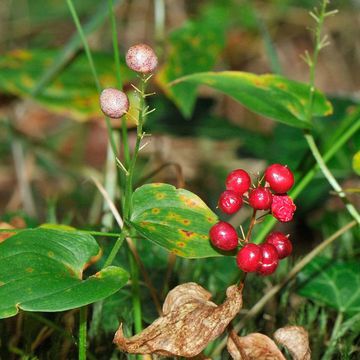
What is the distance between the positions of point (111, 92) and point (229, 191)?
0.65 feet

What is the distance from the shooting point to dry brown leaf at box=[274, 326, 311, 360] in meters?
0.83

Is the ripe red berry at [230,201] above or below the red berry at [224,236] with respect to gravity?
above

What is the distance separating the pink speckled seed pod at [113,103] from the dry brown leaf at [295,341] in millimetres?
308

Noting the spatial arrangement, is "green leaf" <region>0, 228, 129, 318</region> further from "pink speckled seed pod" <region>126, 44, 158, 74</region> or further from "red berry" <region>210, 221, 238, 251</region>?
"pink speckled seed pod" <region>126, 44, 158, 74</region>

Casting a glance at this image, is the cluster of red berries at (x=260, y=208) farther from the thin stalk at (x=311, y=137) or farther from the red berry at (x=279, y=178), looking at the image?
the thin stalk at (x=311, y=137)

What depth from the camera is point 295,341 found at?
84 centimetres

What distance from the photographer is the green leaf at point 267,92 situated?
1105 mm

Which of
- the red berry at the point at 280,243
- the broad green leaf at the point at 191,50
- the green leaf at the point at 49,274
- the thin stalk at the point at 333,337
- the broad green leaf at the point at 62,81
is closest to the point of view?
the green leaf at the point at 49,274

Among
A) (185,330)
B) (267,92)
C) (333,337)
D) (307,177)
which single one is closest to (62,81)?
(267,92)

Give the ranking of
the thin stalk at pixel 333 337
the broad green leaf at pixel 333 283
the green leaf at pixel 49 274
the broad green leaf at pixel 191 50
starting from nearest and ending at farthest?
the green leaf at pixel 49 274 < the thin stalk at pixel 333 337 < the broad green leaf at pixel 333 283 < the broad green leaf at pixel 191 50

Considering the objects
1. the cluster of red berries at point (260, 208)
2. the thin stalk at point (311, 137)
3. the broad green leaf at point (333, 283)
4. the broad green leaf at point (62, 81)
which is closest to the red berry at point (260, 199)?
the cluster of red berries at point (260, 208)

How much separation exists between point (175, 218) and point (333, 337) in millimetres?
330

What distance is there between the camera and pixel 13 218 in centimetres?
131

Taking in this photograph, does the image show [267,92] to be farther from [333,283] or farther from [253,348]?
[253,348]
